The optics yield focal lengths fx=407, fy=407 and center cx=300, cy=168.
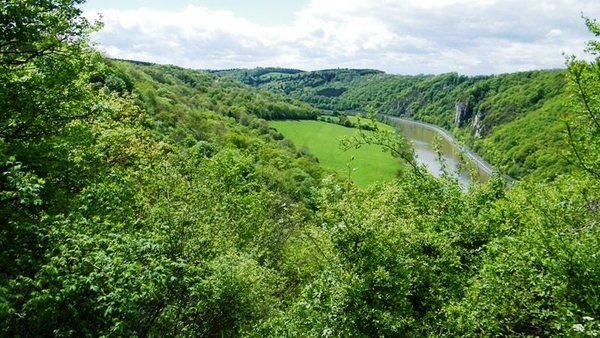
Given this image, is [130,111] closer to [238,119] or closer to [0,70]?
[0,70]

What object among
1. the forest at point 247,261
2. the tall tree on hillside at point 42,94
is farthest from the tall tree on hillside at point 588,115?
the tall tree on hillside at point 42,94

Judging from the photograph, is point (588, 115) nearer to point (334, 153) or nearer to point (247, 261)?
point (247, 261)

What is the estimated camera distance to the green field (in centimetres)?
10312

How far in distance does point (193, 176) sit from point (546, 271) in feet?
72.9

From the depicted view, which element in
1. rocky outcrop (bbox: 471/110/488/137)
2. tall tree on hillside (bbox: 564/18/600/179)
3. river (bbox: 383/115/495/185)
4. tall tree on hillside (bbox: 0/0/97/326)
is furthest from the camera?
rocky outcrop (bbox: 471/110/488/137)

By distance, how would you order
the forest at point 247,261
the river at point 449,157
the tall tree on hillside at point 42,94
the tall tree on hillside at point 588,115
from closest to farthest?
the forest at point 247,261
the tall tree on hillside at point 588,115
the tall tree on hillside at point 42,94
the river at point 449,157

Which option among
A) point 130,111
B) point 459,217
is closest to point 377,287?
point 459,217

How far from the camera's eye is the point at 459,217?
14.2m

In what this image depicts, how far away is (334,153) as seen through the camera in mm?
125750

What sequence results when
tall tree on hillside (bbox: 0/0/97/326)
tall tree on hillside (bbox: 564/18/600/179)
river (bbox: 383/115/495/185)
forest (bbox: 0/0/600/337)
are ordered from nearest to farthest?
forest (bbox: 0/0/600/337), tall tree on hillside (bbox: 564/18/600/179), tall tree on hillside (bbox: 0/0/97/326), river (bbox: 383/115/495/185)

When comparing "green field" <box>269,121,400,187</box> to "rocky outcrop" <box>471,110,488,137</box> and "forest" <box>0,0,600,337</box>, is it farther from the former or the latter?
"forest" <box>0,0,600,337</box>

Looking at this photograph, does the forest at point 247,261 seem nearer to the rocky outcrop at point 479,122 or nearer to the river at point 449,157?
the river at point 449,157

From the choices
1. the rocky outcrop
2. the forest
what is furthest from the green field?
the forest

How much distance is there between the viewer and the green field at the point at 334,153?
10312cm
